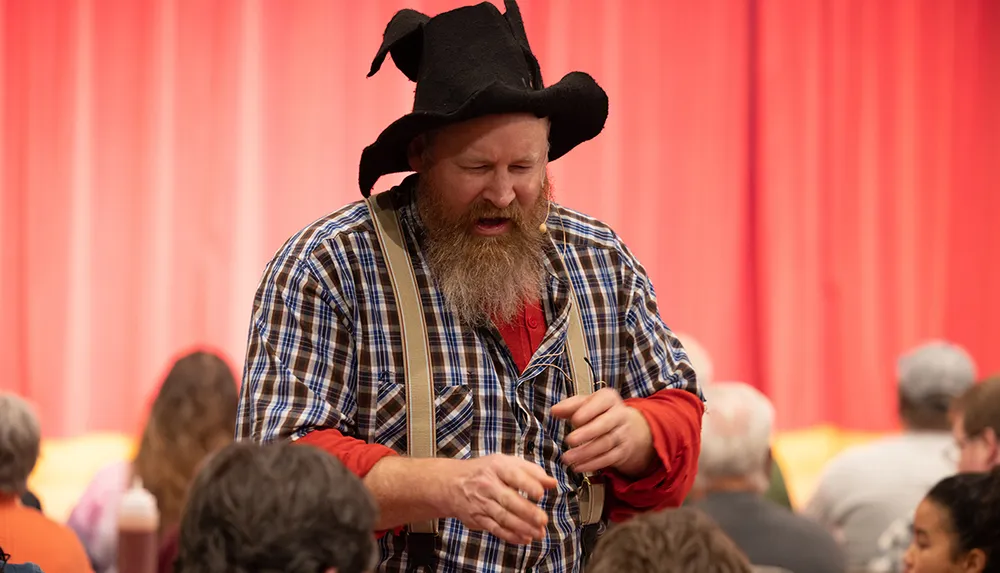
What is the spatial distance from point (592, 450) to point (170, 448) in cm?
196

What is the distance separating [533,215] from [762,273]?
16.1ft

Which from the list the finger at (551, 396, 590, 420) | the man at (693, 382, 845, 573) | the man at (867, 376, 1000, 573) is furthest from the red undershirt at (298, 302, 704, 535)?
the man at (867, 376, 1000, 573)

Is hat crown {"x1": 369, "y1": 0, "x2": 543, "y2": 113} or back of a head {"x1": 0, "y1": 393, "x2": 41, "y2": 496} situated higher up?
hat crown {"x1": 369, "y1": 0, "x2": 543, "y2": 113}

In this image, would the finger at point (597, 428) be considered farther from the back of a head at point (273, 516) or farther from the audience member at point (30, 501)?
the audience member at point (30, 501)

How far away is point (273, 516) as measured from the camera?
1501mm

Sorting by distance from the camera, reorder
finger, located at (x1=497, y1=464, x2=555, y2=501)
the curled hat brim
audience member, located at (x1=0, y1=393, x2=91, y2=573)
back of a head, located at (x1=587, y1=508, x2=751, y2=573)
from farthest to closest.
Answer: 1. audience member, located at (x1=0, y1=393, x2=91, y2=573)
2. the curled hat brim
3. finger, located at (x1=497, y1=464, x2=555, y2=501)
4. back of a head, located at (x1=587, y1=508, x2=751, y2=573)

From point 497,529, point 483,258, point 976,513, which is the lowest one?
point 976,513

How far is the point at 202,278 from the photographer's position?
20.8 feet

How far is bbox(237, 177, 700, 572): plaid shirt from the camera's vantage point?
6.78 ft

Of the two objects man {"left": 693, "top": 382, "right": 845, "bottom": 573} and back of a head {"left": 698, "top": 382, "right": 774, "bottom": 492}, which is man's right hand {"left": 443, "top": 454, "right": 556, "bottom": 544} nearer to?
man {"left": 693, "top": 382, "right": 845, "bottom": 573}

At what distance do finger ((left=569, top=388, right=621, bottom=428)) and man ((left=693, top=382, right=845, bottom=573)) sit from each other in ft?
4.19

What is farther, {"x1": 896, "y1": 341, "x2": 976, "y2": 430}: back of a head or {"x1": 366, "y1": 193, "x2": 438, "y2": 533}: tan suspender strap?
{"x1": 896, "y1": 341, "x2": 976, "y2": 430}: back of a head

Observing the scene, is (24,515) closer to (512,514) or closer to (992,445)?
(512,514)

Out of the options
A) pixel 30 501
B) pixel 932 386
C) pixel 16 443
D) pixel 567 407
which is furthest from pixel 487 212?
pixel 932 386
